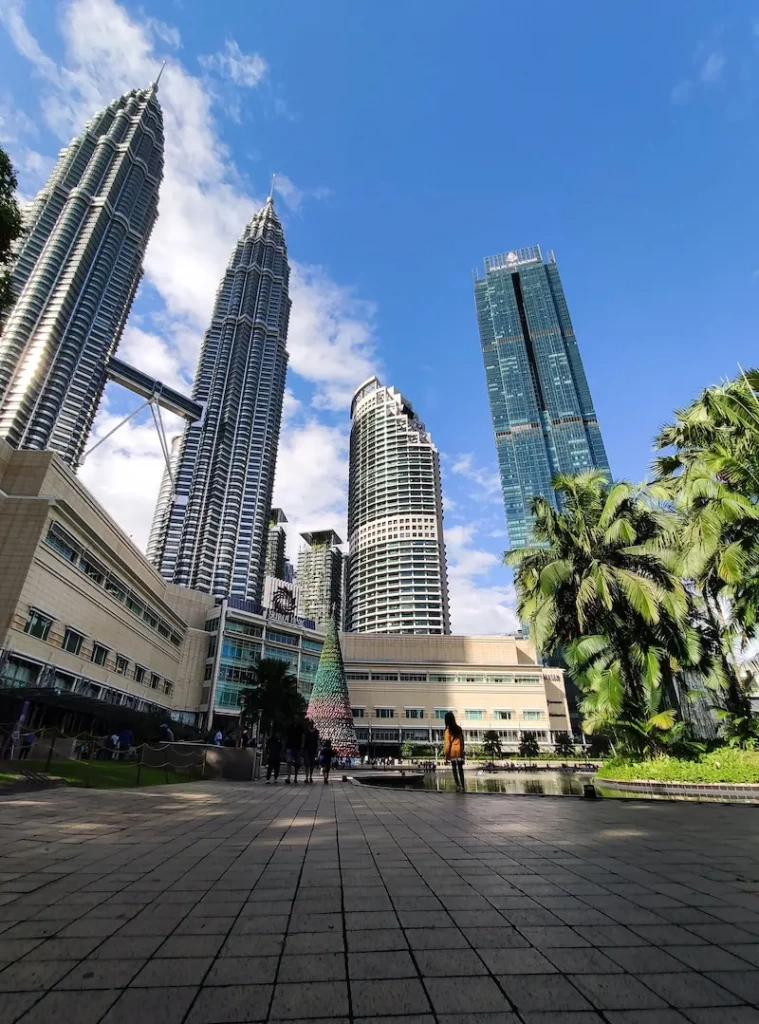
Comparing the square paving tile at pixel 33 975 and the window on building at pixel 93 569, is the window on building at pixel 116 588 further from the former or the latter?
the square paving tile at pixel 33 975

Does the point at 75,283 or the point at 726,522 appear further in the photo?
the point at 75,283

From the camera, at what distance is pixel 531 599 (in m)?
20.1

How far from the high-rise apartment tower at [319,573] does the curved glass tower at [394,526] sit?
2905cm

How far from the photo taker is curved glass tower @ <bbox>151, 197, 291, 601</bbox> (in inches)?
4902

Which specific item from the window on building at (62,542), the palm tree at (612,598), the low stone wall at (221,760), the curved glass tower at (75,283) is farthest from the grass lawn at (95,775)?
the curved glass tower at (75,283)

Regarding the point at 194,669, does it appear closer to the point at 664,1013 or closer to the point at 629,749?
the point at 629,749

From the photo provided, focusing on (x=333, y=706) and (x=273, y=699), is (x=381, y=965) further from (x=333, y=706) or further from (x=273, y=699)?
(x=333, y=706)

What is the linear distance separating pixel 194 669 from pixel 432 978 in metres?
67.6

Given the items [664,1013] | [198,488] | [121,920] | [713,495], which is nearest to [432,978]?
[664,1013]

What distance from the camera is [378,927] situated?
3451mm

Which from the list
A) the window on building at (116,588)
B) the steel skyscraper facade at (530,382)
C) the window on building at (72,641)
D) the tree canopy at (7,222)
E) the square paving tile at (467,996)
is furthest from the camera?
the steel skyscraper facade at (530,382)

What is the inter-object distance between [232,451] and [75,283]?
51411mm

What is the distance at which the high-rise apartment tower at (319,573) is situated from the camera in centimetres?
17312

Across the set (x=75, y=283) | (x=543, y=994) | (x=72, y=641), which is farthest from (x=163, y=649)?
(x=75, y=283)
